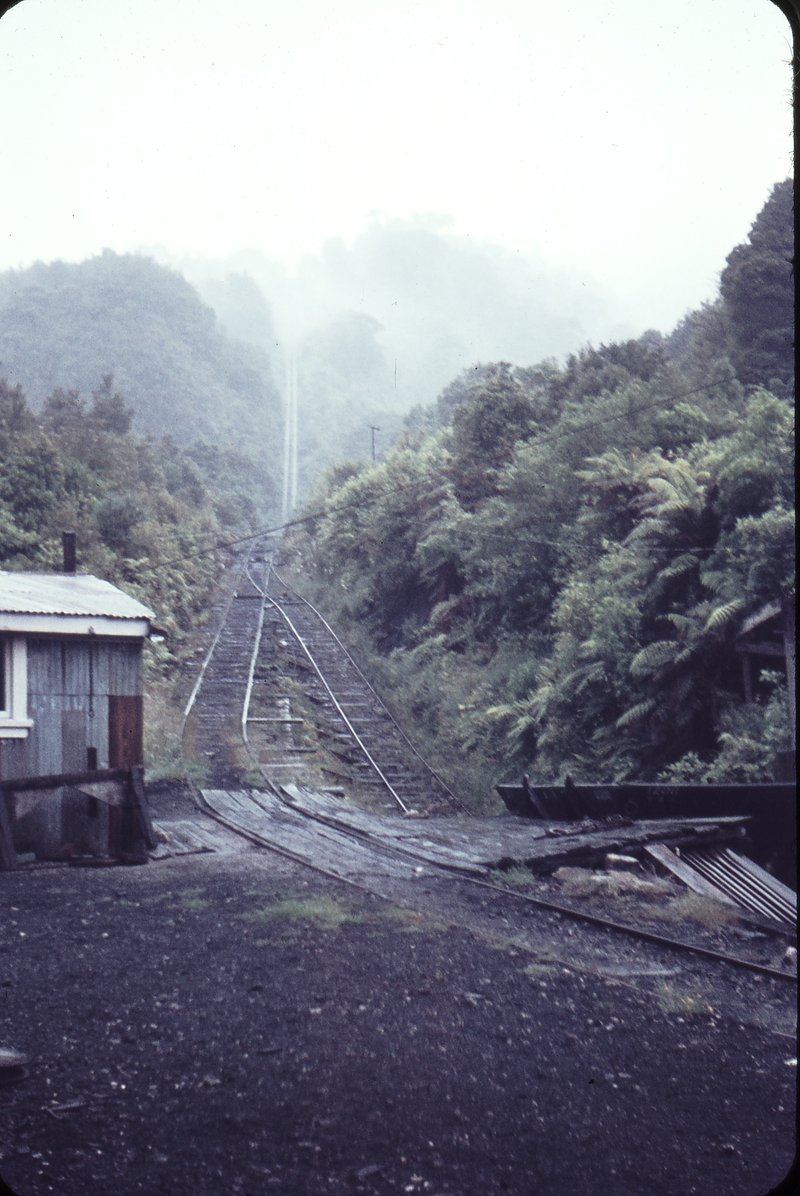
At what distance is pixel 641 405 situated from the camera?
11.5 m

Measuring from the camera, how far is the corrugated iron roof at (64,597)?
6.18 metres

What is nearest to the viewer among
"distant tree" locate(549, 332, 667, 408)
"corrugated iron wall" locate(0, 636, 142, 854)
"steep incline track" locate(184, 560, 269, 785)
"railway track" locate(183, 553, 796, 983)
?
"corrugated iron wall" locate(0, 636, 142, 854)

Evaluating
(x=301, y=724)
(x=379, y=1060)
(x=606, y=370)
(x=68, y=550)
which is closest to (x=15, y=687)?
(x=68, y=550)

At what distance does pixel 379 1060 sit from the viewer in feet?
9.28

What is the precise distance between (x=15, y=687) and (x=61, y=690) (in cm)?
38

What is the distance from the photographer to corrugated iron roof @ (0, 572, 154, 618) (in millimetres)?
6176

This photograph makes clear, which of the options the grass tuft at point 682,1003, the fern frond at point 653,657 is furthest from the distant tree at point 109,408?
the grass tuft at point 682,1003

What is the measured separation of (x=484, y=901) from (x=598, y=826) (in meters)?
1.73

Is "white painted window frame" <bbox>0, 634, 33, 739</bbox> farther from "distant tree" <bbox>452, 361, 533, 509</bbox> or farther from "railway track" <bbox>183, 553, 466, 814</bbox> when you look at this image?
"distant tree" <bbox>452, 361, 533, 509</bbox>

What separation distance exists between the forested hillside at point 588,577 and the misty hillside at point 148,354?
1.42 meters

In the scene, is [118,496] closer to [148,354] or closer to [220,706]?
[148,354]

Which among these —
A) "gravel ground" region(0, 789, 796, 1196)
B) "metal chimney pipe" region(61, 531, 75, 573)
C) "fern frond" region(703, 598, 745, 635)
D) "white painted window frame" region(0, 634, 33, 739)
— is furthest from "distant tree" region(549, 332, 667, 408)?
"gravel ground" region(0, 789, 796, 1196)

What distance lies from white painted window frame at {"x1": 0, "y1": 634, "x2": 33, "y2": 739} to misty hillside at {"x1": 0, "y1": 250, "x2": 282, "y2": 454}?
212cm

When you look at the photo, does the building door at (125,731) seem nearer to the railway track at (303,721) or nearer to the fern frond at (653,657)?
the railway track at (303,721)
